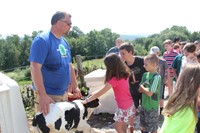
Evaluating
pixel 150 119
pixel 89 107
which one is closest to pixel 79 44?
pixel 150 119

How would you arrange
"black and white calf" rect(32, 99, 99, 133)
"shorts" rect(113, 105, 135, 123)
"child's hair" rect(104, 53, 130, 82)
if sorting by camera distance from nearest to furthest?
"black and white calf" rect(32, 99, 99, 133) < "child's hair" rect(104, 53, 130, 82) < "shorts" rect(113, 105, 135, 123)

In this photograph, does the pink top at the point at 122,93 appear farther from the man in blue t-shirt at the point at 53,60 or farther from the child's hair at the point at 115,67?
the man in blue t-shirt at the point at 53,60

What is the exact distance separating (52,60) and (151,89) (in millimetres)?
1467

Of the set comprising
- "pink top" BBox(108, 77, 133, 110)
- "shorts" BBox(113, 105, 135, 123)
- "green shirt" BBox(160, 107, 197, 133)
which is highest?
"green shirt" BBox(160, 107, 197, 133)

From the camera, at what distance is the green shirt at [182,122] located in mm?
2260

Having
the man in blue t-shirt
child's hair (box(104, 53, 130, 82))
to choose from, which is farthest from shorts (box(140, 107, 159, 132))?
the man in blue t-shirt

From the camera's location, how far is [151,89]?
4.08m

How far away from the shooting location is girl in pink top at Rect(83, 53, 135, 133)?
12.8 feet

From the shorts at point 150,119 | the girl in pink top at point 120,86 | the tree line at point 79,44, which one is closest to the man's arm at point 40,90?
the girl in pink top at point 120,86

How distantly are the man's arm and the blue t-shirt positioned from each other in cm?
7

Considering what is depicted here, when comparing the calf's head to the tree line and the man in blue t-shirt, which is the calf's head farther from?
the tree line

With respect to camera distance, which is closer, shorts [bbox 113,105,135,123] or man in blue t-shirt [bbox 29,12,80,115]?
man in blue t-shirt [bbox 29,12,80,115]

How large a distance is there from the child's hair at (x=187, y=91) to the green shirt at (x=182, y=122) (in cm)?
3

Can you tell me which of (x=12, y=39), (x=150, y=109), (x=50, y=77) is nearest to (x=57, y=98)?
(x=50, y=77)
